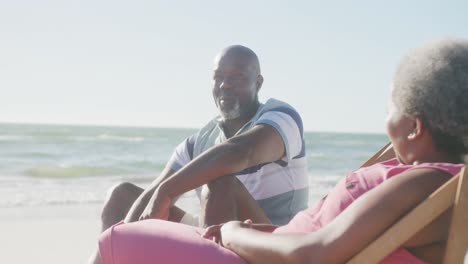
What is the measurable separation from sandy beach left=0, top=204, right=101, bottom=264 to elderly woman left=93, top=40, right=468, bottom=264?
339 centimetres

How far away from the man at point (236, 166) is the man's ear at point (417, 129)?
1.06 m

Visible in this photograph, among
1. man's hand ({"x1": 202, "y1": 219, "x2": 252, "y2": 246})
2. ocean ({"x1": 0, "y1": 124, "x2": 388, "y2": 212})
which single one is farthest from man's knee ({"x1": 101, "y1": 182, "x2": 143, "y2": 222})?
ocean ({"x1": 0, "y1": 124, "x2": 388, "y2": 212})

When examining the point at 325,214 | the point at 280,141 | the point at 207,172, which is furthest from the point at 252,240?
the point at 280,141

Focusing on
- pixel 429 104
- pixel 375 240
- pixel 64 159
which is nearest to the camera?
pixel 375 240

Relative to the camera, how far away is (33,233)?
241 inches

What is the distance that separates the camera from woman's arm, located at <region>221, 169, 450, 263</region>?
175cm

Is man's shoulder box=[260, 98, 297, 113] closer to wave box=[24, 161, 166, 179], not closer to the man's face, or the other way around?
the man's face

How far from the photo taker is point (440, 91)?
1.85m

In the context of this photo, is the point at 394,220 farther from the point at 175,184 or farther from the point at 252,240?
the point at 175,184

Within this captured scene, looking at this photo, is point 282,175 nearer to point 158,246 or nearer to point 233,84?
→ point 233,84

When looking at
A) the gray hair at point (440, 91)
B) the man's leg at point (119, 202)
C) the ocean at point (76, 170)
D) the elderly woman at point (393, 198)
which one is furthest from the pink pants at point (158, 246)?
the ocean at point (76, 170)

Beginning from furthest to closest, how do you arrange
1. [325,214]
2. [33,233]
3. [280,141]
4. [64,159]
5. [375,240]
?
[64,159], [33,233], [280,141], [325,214], [375,240]

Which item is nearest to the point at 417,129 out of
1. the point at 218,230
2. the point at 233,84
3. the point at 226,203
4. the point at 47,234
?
the point at 218,230

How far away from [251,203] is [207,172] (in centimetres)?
24
